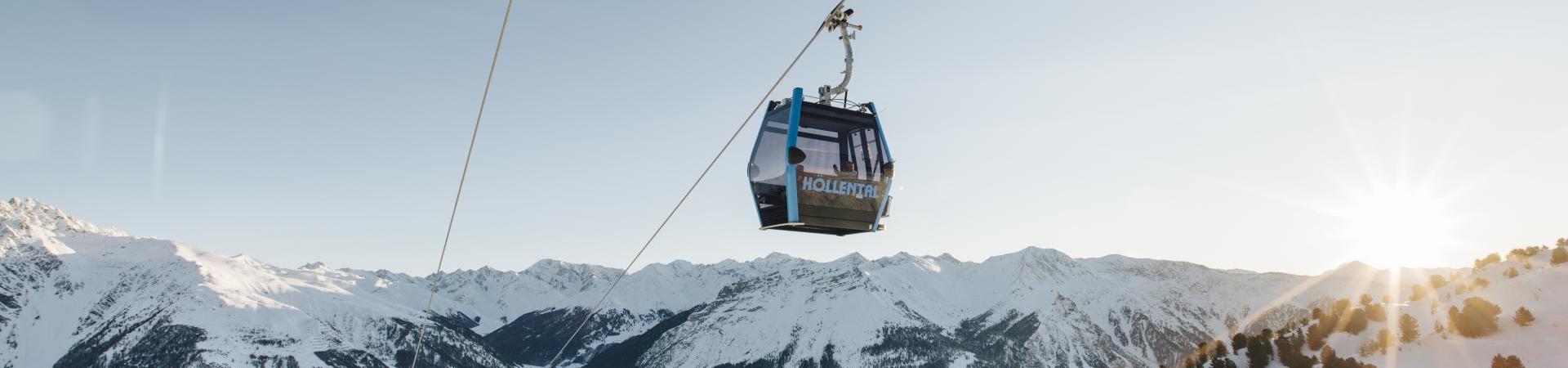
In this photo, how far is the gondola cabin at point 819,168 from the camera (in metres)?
21.2

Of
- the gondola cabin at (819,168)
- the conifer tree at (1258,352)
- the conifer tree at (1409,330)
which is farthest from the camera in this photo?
the gondola cabin at (819,168)

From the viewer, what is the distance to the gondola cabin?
21.2 m

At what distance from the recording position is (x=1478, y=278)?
2178 cm

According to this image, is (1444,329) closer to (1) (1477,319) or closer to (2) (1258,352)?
(1) (1477,319)

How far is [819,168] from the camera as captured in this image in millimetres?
21797

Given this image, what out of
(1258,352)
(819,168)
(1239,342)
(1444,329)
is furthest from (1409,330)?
(819,168)

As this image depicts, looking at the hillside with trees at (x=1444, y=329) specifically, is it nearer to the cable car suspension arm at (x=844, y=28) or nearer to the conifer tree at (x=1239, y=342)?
the conifer tree at (x=1239, y=342)

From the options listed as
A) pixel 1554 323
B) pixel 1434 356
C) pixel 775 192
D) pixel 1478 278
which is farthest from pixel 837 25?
pixel 1478 278

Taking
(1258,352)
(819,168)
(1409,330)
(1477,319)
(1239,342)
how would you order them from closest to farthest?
(1477,319), (1409,330), (1258,352), (819,168), (1239,342)

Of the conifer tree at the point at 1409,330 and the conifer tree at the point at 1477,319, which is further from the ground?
the conifer tree at the point at 1477,319

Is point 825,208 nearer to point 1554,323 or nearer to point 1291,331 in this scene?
point 1291,331

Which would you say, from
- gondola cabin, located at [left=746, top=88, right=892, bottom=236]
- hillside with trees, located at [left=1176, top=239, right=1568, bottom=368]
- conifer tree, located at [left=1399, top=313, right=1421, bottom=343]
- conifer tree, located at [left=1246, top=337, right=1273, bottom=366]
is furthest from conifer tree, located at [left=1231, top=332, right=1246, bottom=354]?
gondola cabin, located at [left=746, top=88, right=892, bottom=236]

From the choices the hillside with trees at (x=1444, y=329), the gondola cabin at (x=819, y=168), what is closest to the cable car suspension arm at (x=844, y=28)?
the gondola cabin at (x=819, y=168)

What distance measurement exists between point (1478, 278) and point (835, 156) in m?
17.9
